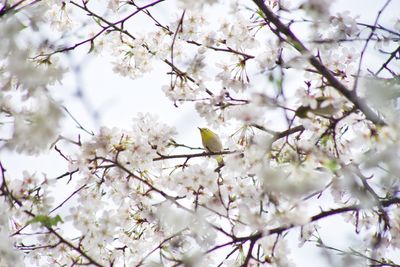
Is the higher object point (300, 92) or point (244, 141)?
point (244, 141)

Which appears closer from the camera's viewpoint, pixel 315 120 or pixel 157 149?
pixel 315 120

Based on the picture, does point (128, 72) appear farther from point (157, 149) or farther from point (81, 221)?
point (81, 221)

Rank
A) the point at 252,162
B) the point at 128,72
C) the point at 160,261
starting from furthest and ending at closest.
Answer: the point at 128,72, the point at 252,162, the point at 160,261

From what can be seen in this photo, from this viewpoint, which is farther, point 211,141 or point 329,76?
point 211,141

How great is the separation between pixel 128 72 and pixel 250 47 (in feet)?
3.95

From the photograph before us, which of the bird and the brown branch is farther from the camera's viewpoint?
the bird

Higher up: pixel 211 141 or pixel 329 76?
pixel 211 141

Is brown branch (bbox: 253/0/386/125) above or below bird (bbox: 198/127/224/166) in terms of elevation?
below

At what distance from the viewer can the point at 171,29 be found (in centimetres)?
385

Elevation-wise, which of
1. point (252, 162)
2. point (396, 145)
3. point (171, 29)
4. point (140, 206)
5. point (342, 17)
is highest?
point (171, 29)

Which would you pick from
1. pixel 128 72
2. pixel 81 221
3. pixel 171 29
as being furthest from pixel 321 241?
pixel 128 72

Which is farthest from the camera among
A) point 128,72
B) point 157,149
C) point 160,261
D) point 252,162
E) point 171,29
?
point 128,72

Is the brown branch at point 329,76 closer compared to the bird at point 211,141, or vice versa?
the brown branch at point 329,76

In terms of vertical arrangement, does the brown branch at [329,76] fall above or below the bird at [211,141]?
below
